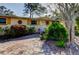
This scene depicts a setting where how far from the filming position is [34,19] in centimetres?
Answer: 382

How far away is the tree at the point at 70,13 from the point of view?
381 centimetres

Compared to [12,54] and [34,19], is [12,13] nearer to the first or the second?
[34,19]

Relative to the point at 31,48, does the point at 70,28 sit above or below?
above

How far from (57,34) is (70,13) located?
0.38m

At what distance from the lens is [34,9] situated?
386 cm

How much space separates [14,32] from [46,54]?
596mm

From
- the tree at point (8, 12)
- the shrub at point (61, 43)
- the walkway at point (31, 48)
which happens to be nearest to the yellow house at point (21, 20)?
the tree at point (8, 12)

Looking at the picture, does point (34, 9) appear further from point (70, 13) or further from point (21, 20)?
point (70, 13)

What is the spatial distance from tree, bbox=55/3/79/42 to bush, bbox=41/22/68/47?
8 cm

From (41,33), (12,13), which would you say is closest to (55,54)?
(41,33)

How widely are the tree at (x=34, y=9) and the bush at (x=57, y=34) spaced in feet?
0.89

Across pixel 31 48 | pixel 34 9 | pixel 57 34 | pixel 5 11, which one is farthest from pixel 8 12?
pixel 57 34

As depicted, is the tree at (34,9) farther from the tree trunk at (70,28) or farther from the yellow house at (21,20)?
the tree trunk at (70,28)
